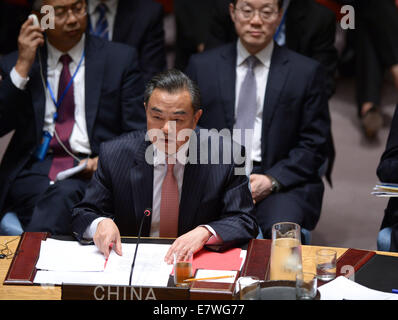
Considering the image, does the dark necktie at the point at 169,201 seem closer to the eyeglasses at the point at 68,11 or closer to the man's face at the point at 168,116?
the man's face at the point at 168,116

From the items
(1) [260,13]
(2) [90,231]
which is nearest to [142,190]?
(2) [90,231]

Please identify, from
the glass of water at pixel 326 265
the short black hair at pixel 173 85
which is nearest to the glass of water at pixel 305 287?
the glass of water at pixel 326 265

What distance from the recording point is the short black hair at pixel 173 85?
8.26 ft

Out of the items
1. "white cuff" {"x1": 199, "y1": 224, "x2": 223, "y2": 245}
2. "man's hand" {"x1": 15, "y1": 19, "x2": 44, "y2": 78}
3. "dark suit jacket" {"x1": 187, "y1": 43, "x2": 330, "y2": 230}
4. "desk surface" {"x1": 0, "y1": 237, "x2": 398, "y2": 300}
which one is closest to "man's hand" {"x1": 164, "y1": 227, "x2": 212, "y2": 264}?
"white cuff" {"x1": 199, "y1": 224, "x2": 223, "y2": 245}

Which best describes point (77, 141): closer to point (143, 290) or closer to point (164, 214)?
point (164, 214)

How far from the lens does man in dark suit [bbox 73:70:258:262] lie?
2514 mm

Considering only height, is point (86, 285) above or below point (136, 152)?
below

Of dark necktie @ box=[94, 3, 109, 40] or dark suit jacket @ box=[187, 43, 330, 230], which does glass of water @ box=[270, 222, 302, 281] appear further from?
dark necktie @ box=[94, 3, 109, 40]

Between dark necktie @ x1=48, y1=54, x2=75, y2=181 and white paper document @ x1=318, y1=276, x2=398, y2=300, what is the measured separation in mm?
1686

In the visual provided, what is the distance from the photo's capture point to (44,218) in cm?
303

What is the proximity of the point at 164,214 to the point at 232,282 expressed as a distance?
2.00 ft

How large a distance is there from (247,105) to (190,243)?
1204 mm
